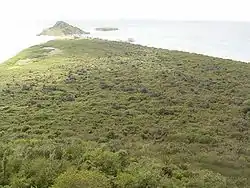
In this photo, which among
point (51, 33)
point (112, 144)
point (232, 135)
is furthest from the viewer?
point (51, 33)

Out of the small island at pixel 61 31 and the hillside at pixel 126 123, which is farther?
the small island at pixel 61 31

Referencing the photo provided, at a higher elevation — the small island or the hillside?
the hillside

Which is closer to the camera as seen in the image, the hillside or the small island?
the hillside

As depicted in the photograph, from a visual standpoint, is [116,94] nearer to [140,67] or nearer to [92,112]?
[92,112]

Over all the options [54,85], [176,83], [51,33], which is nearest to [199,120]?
[176,83]

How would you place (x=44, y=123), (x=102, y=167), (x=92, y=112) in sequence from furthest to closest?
(x=92, y=112)
(x=44, y=123)
(x=102, y=167)

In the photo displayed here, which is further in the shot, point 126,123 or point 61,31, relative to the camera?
point 61,31

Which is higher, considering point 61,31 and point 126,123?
point 126,123

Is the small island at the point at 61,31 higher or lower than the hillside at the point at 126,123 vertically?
lower
